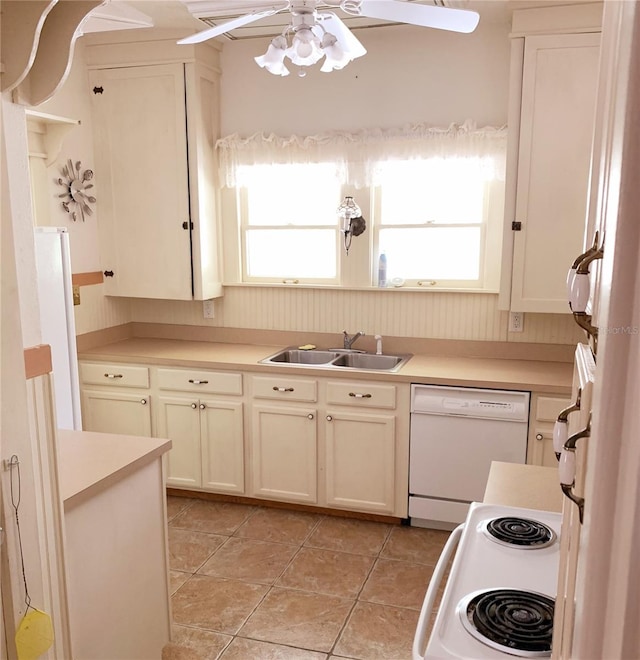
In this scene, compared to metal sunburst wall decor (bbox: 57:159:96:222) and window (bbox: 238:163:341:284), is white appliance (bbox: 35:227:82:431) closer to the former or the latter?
metal sunburst wall decor (bbox: 57:159:96:222)

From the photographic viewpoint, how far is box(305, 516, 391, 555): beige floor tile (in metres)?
3.25

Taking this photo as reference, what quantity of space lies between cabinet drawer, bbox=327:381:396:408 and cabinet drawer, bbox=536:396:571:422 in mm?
741

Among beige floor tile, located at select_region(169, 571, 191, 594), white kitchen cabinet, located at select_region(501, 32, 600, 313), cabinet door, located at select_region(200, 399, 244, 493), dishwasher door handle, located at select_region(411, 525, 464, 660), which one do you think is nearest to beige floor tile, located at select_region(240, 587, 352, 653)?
beige floor tile, located at select_region(169, 571, 191, 594)

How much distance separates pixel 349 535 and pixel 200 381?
48.3 inches

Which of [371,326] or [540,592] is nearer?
[540,592]

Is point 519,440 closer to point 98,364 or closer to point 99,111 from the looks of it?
point 98,364

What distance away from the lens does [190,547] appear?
3.25 metres

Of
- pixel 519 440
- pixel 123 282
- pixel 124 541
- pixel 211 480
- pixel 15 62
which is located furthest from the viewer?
pixel 123 282

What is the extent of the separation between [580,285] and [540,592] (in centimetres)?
90

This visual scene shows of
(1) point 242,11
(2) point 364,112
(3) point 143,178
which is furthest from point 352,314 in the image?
(1) point 242,11

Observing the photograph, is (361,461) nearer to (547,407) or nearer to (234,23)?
(547,407)

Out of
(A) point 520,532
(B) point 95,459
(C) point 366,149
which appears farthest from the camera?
(C) point 366,149

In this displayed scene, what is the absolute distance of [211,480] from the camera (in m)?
3.74

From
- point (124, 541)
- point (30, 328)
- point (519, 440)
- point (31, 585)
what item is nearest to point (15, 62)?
point (30, 328)
